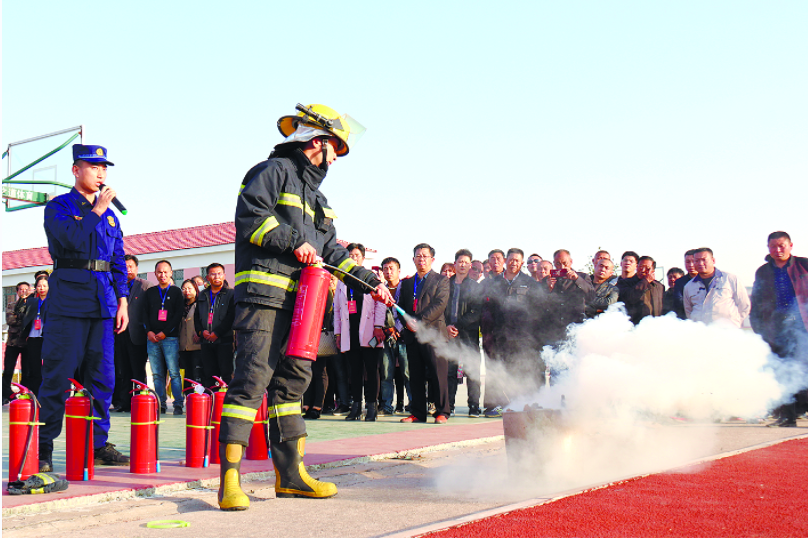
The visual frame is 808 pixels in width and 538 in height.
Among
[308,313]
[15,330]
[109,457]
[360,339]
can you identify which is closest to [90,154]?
[308,313]

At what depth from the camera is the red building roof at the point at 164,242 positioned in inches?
1658

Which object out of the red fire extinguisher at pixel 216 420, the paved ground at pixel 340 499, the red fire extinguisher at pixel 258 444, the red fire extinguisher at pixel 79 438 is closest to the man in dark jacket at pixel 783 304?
the paved ground at pixel 340 499

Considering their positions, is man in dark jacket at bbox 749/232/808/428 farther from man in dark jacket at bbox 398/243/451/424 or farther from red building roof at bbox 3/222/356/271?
red building roof at bbox 3/222/356/271

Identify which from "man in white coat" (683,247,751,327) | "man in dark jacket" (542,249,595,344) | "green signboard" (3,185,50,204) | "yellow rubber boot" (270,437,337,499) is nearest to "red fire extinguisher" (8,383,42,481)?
"yellow rubber boot" (270,437,337,499)

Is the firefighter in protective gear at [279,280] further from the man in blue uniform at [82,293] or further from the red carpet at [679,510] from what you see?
the red carpet at [679,510]

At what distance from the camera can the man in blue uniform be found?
216 inches

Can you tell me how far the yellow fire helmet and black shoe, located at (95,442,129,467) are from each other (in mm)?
3233

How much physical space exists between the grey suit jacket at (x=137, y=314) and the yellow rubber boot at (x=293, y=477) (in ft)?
25.3

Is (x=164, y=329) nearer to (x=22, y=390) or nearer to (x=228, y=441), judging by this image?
(x=22, y=390)

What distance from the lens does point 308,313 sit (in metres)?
4.84

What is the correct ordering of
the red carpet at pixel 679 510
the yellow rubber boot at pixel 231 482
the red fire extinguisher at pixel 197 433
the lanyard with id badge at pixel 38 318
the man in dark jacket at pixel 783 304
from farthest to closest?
the lanyard with id badge at pixel 38 318, the man in dark jacket at pixel 783 304, the red fire extinguisher at pixel 197 433, the yellow rubber boot at pixel 231 482, the red carpet at pixel 679 510

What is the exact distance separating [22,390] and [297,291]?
89.0 inches

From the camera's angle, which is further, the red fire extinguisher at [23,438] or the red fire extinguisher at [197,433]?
the red fire extinguisher at [197,433]

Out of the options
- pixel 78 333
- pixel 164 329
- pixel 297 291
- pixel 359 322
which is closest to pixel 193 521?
pixel 297 291
